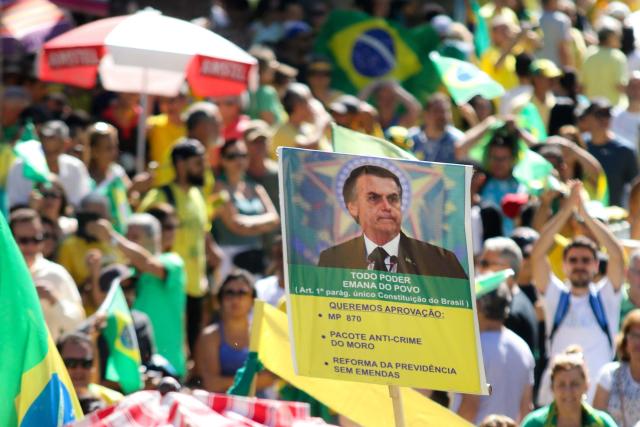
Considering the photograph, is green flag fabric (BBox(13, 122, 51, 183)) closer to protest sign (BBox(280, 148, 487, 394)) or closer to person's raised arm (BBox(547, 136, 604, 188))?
person's raised arm (BBox(547, 136, 604, 188))

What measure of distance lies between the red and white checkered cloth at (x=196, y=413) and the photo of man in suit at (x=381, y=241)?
0.66 meters

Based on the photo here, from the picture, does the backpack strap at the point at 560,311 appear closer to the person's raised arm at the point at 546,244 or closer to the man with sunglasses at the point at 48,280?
the person's raised arm at the point at 546,244

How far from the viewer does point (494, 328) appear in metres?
9.20

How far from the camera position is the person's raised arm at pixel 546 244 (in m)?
Result: 10.4

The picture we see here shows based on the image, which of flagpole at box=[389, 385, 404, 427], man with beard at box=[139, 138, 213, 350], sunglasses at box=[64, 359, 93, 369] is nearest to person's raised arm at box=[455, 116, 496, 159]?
man with beard at box=[139, 138, 213, 350]

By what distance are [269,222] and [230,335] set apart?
208 cm

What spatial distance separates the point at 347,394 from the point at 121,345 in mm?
1870

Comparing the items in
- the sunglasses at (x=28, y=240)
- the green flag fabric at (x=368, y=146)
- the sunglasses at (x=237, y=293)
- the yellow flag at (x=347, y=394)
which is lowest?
the yellow flag at (x=347, y=394)

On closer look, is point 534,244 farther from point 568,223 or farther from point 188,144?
point 188,144

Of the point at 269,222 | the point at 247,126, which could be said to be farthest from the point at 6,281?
the point at 247,126

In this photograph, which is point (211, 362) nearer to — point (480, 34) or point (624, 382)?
point (624, 382)

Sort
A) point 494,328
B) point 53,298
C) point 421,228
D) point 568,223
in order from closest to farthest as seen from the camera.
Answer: point 421,228
point 494,328
point 53,298
point 568,223

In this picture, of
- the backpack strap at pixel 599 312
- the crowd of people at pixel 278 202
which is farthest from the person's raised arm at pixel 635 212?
the backpack strap at pixel 599 312

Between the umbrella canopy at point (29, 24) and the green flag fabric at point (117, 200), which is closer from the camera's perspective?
the green flag fabric at point (117, 200)
